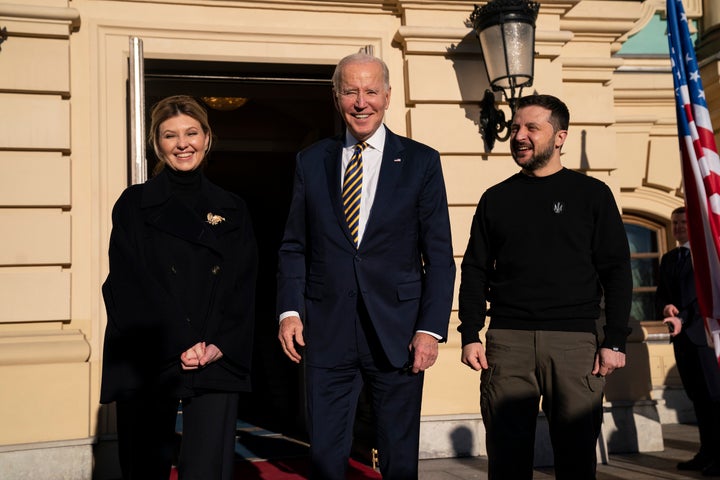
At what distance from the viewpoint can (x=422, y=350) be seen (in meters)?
3.02

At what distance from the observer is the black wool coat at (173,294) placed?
2.98 meters

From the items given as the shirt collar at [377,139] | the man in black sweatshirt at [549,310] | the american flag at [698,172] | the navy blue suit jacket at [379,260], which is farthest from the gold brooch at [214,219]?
the american flag at [698,172]

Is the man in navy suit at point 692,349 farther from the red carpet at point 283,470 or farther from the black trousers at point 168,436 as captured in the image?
the black trousers at point 168,436

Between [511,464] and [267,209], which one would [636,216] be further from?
[267,209]

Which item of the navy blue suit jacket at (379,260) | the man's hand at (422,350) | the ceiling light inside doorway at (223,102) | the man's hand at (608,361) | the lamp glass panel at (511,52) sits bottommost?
the man's hand at (608,361)

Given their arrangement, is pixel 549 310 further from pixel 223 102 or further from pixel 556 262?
pixel 223 102

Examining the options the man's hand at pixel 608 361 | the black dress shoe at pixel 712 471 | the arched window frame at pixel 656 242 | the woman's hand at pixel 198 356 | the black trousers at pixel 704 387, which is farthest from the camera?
the arched window frame at pixel 656 242

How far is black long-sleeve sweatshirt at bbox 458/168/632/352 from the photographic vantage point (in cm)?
345

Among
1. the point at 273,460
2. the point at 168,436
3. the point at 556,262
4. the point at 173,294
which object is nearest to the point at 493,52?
the point at 556,262

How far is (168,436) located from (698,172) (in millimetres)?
4148

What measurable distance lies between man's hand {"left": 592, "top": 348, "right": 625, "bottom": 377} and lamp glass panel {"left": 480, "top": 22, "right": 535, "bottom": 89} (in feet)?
9.40

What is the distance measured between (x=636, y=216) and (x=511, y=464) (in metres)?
5.78

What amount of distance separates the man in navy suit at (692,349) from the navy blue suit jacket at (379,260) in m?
3.16

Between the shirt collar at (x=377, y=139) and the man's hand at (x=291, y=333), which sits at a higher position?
the shirt collar at (x=377, y=139)
